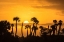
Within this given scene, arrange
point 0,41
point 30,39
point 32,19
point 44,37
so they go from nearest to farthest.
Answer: point 0,41 < point 30,39 < point 44,37 < point 32,19

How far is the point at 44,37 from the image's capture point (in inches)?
4690

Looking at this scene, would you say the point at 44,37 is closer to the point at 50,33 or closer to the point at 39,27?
the point at 50,33

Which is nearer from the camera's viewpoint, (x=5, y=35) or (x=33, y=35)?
(x=5, y=35)

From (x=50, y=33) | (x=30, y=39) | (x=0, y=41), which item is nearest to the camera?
(x=0, y=41)

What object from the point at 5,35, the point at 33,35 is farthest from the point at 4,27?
the point at 33,35

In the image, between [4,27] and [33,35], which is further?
[33,35]

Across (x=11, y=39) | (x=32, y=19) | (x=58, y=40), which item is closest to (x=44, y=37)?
(x=58, y=40)

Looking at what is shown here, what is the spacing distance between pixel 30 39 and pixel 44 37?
11.0m

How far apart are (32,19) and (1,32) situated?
57150mm

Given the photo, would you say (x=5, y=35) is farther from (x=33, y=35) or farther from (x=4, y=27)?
(x=33, y=35)

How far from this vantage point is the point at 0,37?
280ft

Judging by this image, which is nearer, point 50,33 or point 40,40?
point 40,40

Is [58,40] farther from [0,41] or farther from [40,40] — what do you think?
[0,41]

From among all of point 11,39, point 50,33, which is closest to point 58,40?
point 50,33
